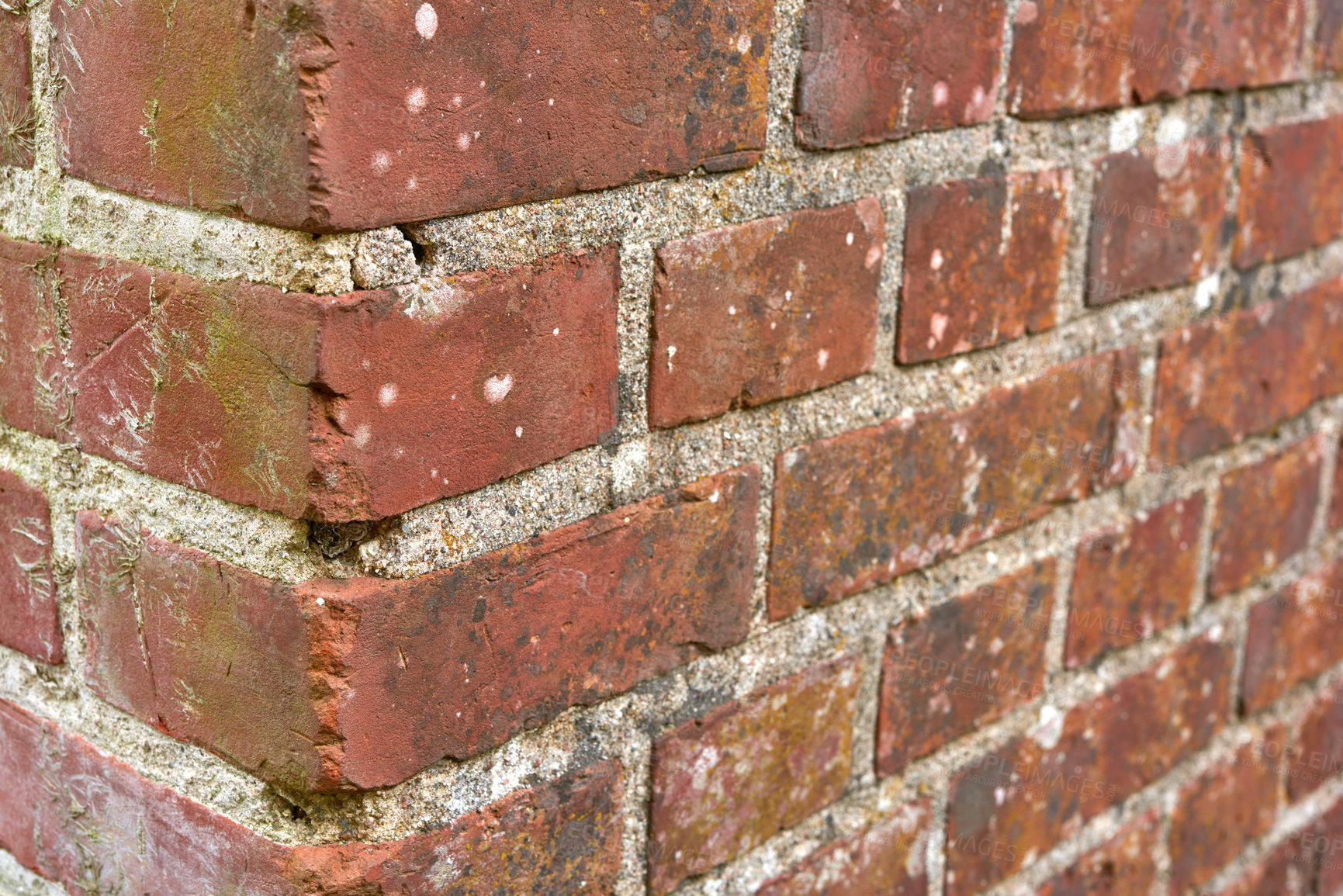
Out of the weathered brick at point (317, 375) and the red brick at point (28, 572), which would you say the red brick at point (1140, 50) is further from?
the red brick at point (28, 572)

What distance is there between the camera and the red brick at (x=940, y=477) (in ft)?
2.21

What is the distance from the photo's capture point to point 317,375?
449 mm

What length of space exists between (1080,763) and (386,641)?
1.97 ft

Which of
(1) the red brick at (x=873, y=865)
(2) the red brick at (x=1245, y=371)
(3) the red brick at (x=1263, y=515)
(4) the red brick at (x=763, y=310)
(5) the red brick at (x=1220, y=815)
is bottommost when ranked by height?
(5) the red brick at (x=1220, y=815)

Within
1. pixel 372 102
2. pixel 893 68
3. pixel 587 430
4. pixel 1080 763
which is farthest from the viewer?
pixel 1080 763

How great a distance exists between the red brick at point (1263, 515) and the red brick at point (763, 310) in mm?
481

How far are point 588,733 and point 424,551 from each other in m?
0.14

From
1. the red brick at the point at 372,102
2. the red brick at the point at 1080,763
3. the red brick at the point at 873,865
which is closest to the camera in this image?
the red brick at the point at 372,102

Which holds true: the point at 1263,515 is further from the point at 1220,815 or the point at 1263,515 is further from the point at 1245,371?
the point at 1220,815

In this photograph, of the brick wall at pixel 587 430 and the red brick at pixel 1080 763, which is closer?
the brick wall at pixel 587 430

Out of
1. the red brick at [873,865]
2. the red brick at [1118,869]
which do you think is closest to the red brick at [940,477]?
the red brick at [873,865]

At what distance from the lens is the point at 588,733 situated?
0.59 metres

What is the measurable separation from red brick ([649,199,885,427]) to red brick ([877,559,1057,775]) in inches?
7.5

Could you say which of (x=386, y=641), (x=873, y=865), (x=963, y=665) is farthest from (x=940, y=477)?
(x=386, y=641)
